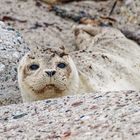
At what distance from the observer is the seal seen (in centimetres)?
694

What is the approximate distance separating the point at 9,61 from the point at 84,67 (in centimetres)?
97

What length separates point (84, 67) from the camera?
833 cm

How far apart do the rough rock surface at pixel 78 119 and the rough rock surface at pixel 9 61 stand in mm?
2090

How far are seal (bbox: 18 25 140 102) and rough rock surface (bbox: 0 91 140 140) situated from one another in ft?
3.03

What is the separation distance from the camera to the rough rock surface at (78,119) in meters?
4.88

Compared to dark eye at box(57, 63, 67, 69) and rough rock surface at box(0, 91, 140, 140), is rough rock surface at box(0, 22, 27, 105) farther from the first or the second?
rough rock surface at box(0, 91, 140, 140)

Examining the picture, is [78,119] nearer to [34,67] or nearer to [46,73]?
[46,73]

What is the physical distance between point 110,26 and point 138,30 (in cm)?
60

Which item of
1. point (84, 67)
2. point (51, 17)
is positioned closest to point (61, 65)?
point (84, 67)

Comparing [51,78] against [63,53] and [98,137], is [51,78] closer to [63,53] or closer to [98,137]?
[63,53]

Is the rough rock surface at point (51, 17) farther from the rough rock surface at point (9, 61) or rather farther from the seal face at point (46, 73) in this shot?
the seal face at point (46, 73)

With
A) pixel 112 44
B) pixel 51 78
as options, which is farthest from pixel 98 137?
pixel 112 44

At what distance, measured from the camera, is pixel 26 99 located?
24.0ft

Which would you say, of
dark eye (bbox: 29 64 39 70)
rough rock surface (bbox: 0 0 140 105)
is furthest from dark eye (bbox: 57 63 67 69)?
rough rock surface (bbox: 0 0 140 105)
